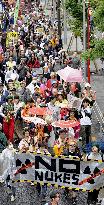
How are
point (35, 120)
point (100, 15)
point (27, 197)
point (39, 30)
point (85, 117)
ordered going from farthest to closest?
point (39, 30), point (100, 15), point (85, 117), point (35, 120), point (27, 197)

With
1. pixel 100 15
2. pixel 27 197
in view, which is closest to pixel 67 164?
pixel 27 197

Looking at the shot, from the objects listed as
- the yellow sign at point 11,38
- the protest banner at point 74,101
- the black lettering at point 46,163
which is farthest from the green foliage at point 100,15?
the yellow sign at point 11,38

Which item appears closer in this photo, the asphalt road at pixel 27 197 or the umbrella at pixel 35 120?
the asphalt road at pixel 27 197

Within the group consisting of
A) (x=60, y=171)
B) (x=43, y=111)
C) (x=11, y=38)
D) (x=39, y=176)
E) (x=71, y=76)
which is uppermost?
(x=11, y=38)

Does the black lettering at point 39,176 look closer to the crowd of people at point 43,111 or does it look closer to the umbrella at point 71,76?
the crowd of people at point 43,111

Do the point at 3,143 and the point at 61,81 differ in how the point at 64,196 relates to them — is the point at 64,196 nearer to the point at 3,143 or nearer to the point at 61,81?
the point at 3,143

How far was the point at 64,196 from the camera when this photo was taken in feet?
49.1

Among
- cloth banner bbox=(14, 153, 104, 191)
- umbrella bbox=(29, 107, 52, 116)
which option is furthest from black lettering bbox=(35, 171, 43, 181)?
umbrella bbox=(29, 107, 52, 116)

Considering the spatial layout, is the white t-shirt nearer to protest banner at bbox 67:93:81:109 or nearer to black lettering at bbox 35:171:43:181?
protest banner at bbox 67:93:81:109

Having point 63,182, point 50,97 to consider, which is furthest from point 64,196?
point 50,97

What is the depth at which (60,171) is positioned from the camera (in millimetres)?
14023

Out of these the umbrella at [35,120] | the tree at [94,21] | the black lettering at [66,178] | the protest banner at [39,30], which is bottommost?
the black lettering at [66,178]

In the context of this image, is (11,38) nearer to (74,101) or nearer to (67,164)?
(74,101)

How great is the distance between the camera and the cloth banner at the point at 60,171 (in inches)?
542
